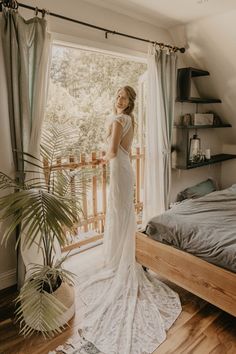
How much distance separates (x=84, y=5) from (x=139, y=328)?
2574 mm

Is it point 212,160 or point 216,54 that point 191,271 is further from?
point 216,54

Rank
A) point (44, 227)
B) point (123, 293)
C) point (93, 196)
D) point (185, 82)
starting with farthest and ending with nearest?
point (185, 82) → point (93, 196) → point (123, 293) → point (44, 227)

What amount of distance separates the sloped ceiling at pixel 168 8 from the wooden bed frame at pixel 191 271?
2066mm

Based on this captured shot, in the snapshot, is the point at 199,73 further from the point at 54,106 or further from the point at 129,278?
the point at 129,278

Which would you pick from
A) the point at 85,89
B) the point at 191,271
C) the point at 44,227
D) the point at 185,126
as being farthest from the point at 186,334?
the point at 85,89

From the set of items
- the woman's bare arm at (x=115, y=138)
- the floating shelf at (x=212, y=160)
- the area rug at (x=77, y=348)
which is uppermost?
the woman's bare arm at (x=115, y=138)

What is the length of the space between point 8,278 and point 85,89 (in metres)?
2.52

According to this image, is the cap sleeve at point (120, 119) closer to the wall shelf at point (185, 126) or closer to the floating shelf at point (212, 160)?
the wall shelf at point (185, 126)

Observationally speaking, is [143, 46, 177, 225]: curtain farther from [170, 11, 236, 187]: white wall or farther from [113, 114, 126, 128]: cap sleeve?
[113, 114, 126, 128]: cap sleeve

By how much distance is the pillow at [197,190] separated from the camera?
11.9 ft

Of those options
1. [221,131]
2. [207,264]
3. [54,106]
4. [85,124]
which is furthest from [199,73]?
[207,264]

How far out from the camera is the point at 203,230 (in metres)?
2.02

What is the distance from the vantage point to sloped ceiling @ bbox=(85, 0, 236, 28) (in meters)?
2.49

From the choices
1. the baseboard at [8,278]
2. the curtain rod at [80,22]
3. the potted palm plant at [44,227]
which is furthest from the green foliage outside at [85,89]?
the baseboard at [8,278]
